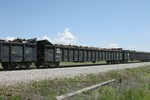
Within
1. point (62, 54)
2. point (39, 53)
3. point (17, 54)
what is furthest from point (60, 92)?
point (62, 54)

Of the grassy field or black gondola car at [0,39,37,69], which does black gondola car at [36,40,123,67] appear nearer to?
black gondola car at [0,39,37,69]

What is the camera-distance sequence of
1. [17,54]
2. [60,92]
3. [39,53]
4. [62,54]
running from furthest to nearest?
[62,54] → [39,53] → [17,54] → [60,92]

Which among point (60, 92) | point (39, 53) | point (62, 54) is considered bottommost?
point (60, 92)

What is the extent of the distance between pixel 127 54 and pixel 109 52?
1097cm

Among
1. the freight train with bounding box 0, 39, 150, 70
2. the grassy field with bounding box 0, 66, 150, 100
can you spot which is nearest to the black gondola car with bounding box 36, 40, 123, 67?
the freight train with bounding box 0, 39, 150, 70

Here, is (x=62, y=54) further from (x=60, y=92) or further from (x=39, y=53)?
(x=60, y=92)

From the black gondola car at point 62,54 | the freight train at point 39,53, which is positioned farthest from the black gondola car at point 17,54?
the black gondola car at point 62,54

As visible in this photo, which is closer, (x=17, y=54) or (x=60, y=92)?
(x=60, y=92)

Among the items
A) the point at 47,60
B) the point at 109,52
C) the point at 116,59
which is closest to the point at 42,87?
the point at 47,60

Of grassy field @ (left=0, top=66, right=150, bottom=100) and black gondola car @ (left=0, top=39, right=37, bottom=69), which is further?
black gondola car @ (left=0, top=39, right=37, bottom=69)

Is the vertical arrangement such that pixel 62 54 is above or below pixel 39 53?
below

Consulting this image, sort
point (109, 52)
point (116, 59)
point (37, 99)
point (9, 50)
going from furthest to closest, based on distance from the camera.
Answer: point (116, 59) → point (109, 52) → point (9, 50) → point (37, 99)

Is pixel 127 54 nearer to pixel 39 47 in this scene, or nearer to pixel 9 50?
pixel 39 47

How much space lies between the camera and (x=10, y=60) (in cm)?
2531
